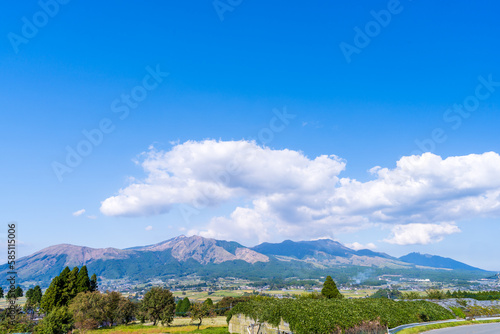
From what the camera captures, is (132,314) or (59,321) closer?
(59,321)

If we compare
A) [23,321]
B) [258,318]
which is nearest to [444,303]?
[258,318]

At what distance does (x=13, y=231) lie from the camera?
2728cm

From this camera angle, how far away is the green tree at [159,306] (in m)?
56.3

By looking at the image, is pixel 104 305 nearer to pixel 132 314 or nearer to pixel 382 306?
pixel 132 314

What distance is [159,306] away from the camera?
57.5m

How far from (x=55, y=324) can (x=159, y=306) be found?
70.8 feet

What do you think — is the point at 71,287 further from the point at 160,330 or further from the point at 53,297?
the point at 160,330

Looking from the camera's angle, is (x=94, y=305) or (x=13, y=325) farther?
(x=94, y=305)

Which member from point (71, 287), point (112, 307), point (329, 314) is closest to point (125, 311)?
point (112, 307)

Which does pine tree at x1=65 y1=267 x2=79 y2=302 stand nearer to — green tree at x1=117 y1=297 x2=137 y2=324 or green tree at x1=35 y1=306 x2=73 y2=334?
green tree at x1=117 y1=297 x2=137 y2=324

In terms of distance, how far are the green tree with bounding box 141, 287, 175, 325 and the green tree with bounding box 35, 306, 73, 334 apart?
17.9 meters

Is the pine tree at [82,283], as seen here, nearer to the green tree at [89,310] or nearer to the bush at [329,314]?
the green tree at [89,310]

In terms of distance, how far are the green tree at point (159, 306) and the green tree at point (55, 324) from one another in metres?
17.9

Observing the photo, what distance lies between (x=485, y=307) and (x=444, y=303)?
21.6ft
